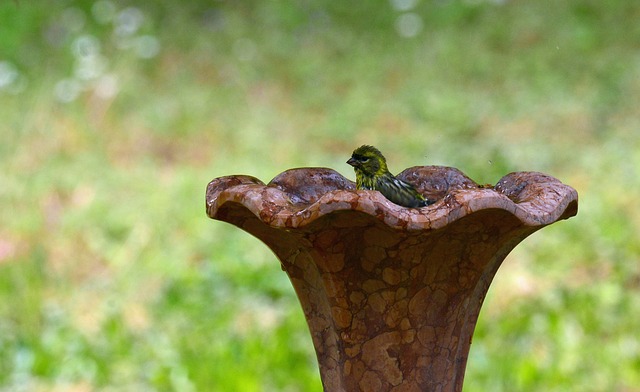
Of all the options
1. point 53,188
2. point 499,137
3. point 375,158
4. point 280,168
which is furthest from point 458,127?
point 375,158

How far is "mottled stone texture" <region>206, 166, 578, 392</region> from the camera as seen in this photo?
150cm

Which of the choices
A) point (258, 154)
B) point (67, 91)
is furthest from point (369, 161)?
point (67, 91)

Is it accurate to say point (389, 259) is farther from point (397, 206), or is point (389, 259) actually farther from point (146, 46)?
point (146, 46)

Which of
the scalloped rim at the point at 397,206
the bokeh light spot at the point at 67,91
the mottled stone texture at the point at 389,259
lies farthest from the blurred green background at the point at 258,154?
the scalloped rim at the point at 397,206

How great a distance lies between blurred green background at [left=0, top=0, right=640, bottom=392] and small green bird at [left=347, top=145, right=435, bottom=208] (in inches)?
73.2

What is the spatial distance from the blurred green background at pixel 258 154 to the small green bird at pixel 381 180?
1.86 metres

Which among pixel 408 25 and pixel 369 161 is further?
pixel 408 25

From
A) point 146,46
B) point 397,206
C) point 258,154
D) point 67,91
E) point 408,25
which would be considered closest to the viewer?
point 397,206

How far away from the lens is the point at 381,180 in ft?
6.18

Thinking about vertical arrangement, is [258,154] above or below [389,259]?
above

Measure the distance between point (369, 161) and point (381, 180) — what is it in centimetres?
5

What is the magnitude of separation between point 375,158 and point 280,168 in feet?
13.8

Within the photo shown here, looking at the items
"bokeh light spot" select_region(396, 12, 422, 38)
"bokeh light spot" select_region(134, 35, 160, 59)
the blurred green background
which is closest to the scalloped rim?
the blurred green background

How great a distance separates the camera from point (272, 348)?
386 cm
